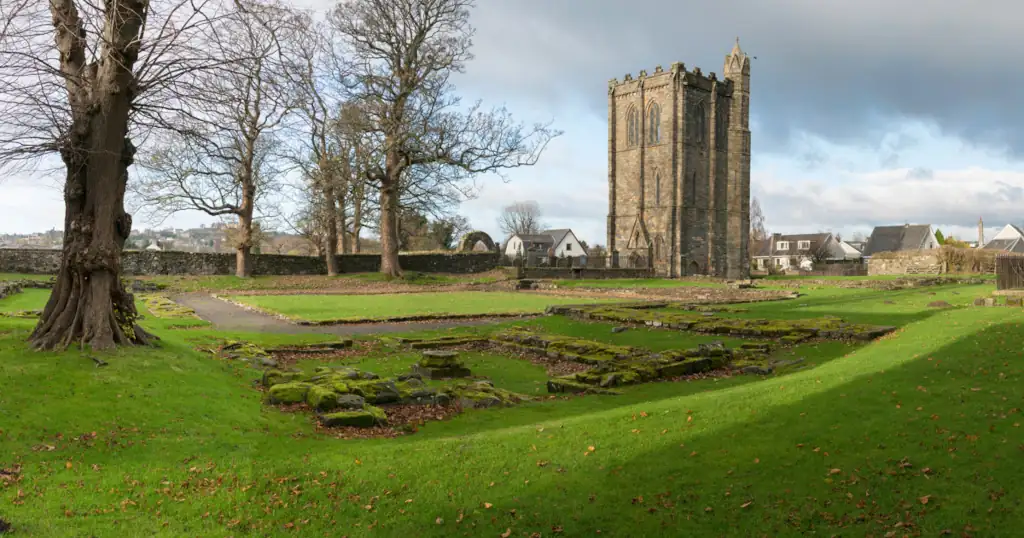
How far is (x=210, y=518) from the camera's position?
606 centimetres

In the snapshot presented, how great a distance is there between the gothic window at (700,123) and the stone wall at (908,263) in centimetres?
1909

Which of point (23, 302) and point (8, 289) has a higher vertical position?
point (8, 289)

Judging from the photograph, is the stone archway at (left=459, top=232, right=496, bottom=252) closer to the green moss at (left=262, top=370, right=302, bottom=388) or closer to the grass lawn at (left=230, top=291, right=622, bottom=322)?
the grass lawn at (left=230, top=291, right=622, bottom=322)

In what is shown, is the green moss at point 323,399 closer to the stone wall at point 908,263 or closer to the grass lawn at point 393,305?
the grass lawn at point 393,305

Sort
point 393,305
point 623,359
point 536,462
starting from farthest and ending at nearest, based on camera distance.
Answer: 1. point 393,305
2. point 623,359
3. point 536,462

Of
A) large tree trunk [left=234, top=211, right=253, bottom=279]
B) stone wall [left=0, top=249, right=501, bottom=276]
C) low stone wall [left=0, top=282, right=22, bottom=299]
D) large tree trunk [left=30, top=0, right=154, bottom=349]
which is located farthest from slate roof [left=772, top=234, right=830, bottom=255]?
large tree trunk [left=30, top=0, right=154, bottom=349]

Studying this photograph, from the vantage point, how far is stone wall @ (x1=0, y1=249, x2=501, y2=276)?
4188 cm

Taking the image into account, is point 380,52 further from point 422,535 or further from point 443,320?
point 422,535

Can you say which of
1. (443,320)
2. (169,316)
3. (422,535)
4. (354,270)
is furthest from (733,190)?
(422,535)

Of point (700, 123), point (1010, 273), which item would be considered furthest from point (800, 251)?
point (1010, 273)

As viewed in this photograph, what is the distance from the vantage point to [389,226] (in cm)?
4269

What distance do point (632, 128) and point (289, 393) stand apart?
6111 centimetres

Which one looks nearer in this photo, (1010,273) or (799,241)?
(1010,273)

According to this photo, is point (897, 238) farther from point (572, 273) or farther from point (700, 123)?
point (572, 273)
